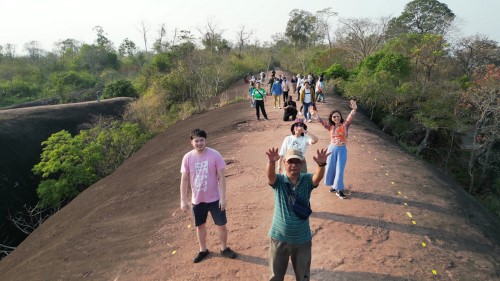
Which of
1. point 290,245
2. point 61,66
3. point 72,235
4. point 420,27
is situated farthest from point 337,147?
point 61,66

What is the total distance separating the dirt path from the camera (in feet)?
13.4

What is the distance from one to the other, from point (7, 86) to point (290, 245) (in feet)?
155

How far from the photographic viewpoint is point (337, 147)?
17.8ft

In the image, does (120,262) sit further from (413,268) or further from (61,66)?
(61,66)

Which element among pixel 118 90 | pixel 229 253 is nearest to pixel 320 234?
pixel 229 253

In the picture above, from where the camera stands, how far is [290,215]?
2902mm

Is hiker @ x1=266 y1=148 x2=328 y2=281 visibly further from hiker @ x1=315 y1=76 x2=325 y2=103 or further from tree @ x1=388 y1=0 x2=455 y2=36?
tree @ x1=388 y1=0 x2=455 y2=36

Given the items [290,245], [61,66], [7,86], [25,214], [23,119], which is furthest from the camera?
[61,66]

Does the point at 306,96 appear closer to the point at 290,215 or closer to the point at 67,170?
the point at 290,215

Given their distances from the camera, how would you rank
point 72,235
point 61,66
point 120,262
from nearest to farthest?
point 120,262
point 72,235
point 61,66

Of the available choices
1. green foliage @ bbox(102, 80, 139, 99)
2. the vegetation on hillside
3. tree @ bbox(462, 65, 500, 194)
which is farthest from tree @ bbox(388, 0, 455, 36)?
green foliage @ bbox(102, 80, 139, 99)

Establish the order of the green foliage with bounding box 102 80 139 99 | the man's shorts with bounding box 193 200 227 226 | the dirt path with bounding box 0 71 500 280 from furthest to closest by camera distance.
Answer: the green foliage with bounding box 102 80 139 99 → the dirt path with bounding box 0 71 500 280 → the man's shorts with bounding box 193 200 227 226

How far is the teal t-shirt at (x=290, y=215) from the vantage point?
9.50 feet

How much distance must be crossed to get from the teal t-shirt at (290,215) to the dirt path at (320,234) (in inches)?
48.4
